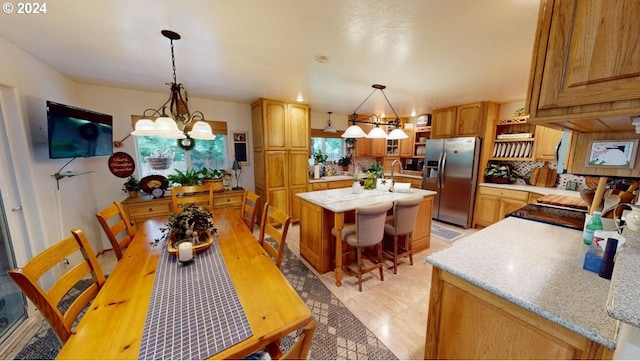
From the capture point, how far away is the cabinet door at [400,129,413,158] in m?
5.29

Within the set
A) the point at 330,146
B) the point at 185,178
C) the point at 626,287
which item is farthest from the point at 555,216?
the point at 185,178

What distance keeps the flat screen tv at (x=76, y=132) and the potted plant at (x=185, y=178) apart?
2.65 ft

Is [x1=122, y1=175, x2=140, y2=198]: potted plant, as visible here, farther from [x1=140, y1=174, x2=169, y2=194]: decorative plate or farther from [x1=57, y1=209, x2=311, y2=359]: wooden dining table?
[x1=57, y1=209, x2=311, y2=359]: wooden dining table

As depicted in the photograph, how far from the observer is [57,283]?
1.03m

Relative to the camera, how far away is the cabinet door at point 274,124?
371 cm

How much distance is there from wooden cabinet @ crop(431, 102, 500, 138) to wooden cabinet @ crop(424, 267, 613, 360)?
366 cm

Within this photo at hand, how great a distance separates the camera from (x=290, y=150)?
405cm

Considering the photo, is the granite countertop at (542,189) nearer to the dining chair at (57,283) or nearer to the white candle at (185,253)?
the white candle at (185,253)

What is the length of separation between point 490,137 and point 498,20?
3.07 metres

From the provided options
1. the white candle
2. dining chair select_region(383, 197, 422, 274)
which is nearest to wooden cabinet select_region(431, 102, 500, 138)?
dining chair select_region(383, 197, 422, 274)

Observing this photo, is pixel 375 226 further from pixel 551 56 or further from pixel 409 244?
pixel 551 56

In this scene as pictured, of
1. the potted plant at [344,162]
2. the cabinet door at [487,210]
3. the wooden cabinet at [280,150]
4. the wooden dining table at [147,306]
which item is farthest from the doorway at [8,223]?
the cabinet door at [487,210]

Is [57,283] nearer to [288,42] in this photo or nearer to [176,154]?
[288,42]

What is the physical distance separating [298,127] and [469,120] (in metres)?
3.10
